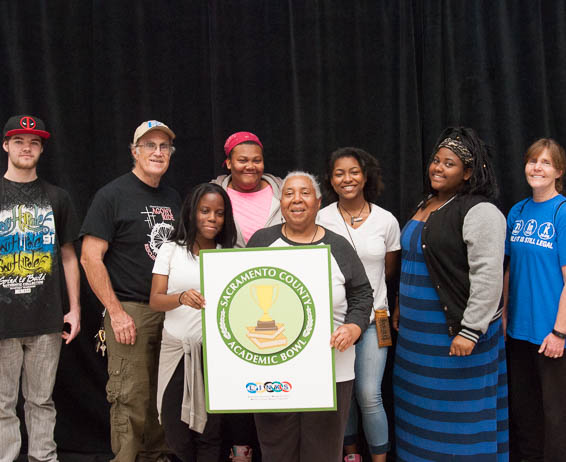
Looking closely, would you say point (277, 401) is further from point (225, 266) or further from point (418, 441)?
point (418, 441)

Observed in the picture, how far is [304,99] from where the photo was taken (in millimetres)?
2998

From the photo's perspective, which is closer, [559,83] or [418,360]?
[418,360]

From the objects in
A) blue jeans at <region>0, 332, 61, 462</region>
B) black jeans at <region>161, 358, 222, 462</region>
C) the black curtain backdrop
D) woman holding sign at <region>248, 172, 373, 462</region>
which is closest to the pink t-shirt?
woman holding sign at <region>248, 172, 373, 462</region>

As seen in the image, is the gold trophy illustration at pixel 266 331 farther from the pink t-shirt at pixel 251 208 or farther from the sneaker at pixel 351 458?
the sneaker at pixel 351 458

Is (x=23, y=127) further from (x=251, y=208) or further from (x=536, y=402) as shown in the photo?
(x=536, y=402)

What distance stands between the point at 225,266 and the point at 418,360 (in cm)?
108

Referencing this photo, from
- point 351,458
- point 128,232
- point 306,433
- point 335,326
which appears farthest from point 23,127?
point 351,458

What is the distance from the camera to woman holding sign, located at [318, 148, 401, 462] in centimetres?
234

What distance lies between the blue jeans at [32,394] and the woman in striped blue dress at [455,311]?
6.05 feet

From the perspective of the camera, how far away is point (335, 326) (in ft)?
6.21

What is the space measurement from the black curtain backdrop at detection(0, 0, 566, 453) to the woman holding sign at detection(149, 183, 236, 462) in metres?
0.98

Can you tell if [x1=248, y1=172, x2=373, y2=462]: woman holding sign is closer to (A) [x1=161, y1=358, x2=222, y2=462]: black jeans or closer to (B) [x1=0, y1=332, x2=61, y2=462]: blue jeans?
(A) [x1=161, y1=358, x2=222, y2=462]: black jeans

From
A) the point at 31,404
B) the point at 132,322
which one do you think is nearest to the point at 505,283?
the point at 132,322

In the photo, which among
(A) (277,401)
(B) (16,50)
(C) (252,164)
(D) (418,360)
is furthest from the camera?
(B) (16,50)
